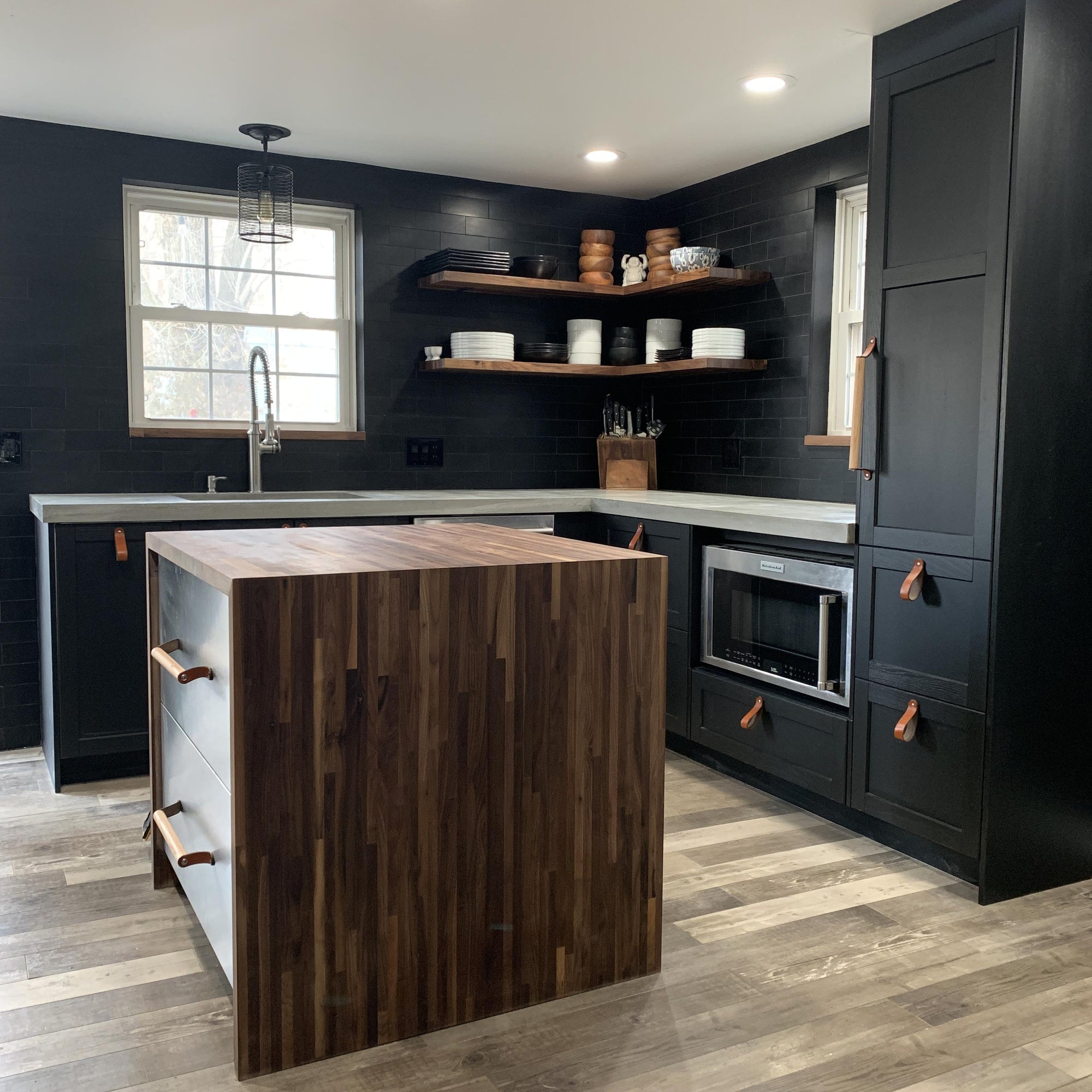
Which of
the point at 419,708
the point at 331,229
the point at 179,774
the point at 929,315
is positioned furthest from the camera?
the point at 331,229

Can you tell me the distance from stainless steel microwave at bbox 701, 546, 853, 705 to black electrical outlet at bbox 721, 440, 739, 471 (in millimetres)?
1023

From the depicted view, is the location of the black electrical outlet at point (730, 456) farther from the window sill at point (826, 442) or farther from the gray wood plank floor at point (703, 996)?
the gray wood plank floor at point (703, 996)

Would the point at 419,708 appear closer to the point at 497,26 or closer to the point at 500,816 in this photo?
the point at 500,816

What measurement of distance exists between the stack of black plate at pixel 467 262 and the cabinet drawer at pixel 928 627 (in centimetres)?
221

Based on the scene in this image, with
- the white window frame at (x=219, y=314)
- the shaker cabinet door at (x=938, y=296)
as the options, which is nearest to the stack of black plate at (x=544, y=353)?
the white window frame at (x=219, y=314)

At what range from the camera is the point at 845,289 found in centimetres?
420

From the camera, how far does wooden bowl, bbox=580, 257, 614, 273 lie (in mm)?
4848

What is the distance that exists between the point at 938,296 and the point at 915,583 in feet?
2.53

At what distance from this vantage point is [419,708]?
1977mm

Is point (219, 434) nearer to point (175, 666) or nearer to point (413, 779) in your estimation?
point (175, 666)

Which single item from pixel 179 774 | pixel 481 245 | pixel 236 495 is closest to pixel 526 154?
pixel 481 245

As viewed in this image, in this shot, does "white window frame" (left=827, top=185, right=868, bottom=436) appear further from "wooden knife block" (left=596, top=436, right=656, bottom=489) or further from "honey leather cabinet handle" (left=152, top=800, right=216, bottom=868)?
"honey leather cabinet handle" (left=152, top=800, right=216, bottom=868)

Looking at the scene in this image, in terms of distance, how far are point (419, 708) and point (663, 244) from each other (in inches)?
132

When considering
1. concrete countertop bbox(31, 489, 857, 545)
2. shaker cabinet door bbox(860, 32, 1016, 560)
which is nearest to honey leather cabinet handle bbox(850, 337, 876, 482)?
shaker cabinet door bbox(860, 32, 1016, 560)
